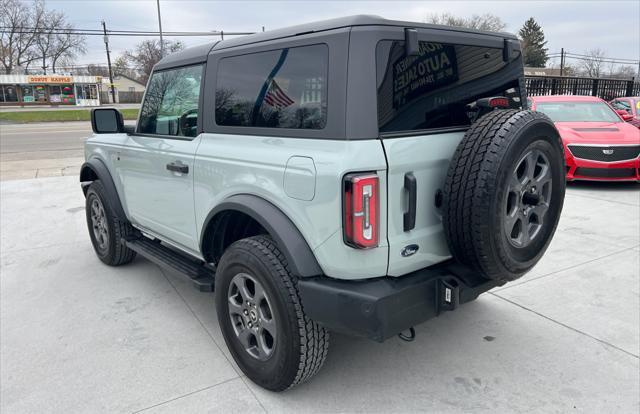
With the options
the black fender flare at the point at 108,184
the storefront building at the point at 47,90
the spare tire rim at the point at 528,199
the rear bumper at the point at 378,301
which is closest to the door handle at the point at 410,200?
the rear bumper at the point at 378,301

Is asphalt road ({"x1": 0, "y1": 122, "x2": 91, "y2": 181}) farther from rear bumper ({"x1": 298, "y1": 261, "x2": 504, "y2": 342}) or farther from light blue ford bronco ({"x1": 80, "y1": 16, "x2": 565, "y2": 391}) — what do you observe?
rear bumper ({"x1": 298, "y1": 261, "x2": 504, "y2": 342})

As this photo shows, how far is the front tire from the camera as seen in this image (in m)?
2.39

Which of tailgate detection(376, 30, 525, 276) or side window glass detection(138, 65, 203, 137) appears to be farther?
side window glass detection(138, 65, 203, 137)

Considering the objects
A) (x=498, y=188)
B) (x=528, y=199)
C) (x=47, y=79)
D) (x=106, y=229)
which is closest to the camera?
(x=498, y=188)

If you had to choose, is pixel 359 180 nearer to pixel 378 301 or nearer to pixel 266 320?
pixel 378 301

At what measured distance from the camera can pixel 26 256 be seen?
205 inches

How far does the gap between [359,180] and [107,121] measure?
2.78 m

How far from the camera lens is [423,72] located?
2.48m

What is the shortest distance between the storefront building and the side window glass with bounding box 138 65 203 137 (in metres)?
55.9

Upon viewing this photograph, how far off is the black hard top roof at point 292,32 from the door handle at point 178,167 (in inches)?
28.4

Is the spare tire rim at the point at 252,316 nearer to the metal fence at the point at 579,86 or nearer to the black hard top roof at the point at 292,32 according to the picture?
the black hard top roof at the point at 292,32

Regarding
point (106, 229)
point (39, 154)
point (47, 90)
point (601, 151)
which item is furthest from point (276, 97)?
point (47, 90)

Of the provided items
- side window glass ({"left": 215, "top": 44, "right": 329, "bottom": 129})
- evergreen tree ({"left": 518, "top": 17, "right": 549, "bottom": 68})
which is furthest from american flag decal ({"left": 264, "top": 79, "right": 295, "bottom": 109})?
evergreen tree ({"left": 518, "top": 17, "right": 549, "bottom": 68})

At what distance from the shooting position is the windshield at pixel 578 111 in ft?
30.0
